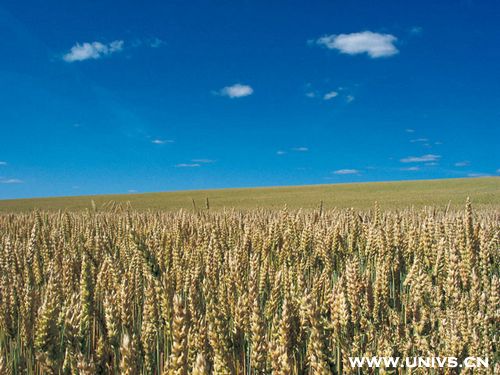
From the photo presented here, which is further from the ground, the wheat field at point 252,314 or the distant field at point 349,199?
the distant field at point 349,199

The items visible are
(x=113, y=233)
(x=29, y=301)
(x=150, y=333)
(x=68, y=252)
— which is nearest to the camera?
(x=150, y=333)

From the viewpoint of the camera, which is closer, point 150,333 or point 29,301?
point 150,333

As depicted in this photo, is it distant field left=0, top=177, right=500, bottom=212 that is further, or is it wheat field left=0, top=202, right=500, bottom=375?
distant field left=0, top=177, right=500, bottom=212

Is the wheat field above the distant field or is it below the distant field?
below

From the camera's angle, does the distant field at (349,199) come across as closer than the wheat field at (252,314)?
No

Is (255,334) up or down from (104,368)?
up

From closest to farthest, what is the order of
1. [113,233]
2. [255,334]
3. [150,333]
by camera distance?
1. [255,334]
2. [150,333]
3. [113,233]

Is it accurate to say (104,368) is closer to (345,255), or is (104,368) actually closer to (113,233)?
(345,255)

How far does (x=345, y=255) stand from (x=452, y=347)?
273 cm

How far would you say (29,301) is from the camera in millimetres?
2453

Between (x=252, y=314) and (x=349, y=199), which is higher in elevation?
(x=349, y=199)

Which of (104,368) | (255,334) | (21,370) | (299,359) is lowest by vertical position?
(21,370)

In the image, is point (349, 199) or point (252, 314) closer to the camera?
point (252, 314)

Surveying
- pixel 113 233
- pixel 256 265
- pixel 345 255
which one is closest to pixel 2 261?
pixel 113 233
